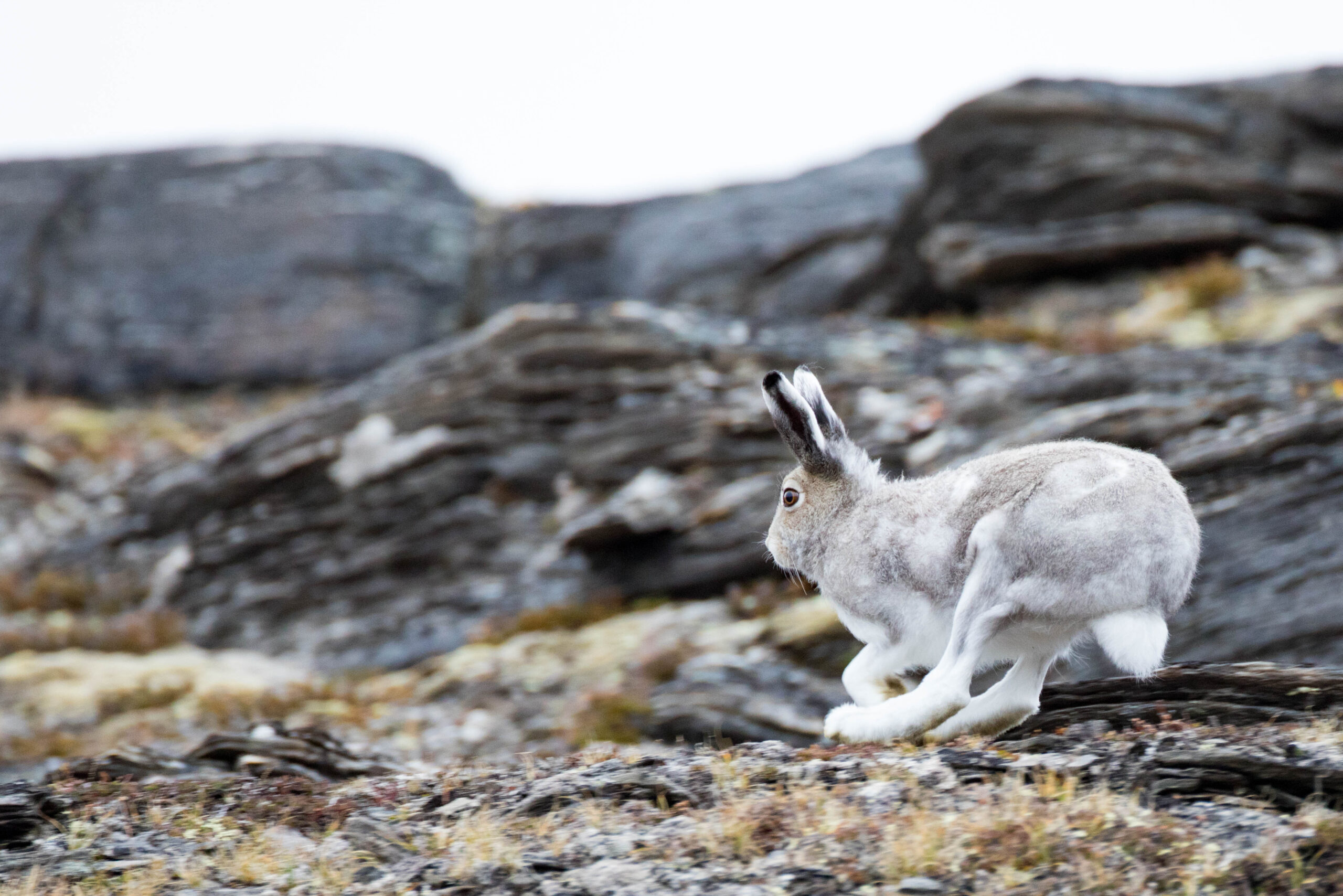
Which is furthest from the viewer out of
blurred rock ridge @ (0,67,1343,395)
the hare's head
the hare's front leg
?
blurred rock ridge @ (0,67,1343,395)

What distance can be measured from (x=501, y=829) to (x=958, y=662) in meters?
2.50

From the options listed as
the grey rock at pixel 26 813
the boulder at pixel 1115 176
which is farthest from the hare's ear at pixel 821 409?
the boulder at pixel 1115 176

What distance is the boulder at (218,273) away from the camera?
29.7m

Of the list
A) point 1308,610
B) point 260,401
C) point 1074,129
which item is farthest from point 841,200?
point 1308,610

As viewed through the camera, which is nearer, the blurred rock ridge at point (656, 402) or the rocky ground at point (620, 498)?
the rocky ground at point (620, 498)

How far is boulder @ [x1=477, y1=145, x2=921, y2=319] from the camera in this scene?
27.0 metres

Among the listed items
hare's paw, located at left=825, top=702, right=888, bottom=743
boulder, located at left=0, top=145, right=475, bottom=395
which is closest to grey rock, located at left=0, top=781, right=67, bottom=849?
hare's paw, located at left=825, top=702, right=888, bottom=743

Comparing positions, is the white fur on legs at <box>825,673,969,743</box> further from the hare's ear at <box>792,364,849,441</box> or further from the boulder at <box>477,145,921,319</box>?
the boulder at <box>477,145,921,319</box>

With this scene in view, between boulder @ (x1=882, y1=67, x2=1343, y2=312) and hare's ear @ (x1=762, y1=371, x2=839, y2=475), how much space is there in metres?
15.9

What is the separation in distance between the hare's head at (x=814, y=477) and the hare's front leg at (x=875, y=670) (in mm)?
661

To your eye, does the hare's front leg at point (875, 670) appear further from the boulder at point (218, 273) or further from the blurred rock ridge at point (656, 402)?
the boulder at point (218, 273)

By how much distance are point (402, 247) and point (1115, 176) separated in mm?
18123

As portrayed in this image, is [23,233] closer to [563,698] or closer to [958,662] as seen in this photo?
[563,698]

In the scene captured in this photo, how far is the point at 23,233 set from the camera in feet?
101
